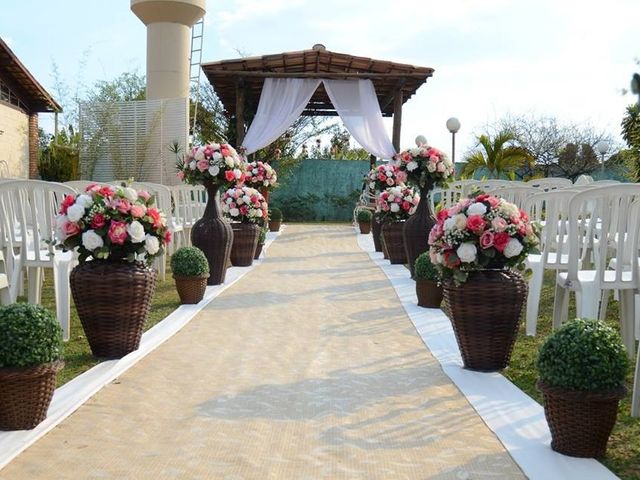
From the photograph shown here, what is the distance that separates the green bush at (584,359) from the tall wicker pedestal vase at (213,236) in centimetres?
475

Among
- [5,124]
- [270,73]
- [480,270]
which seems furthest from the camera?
[5,124]

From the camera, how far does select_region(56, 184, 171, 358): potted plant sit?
4.25 meters

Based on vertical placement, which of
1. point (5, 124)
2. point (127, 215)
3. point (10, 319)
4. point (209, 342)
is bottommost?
point (209, 342)

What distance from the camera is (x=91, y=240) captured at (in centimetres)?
420

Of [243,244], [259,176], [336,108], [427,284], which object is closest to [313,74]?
[336,108]

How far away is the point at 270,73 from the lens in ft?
45.4

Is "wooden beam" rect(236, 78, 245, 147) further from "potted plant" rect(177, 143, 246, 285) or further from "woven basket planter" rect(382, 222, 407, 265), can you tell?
"potted plant" rect(177, 143, 246, 285)

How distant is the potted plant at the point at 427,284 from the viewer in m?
6.04

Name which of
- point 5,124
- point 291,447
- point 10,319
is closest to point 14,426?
point 10,319

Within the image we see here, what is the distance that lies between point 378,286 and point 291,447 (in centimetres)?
476

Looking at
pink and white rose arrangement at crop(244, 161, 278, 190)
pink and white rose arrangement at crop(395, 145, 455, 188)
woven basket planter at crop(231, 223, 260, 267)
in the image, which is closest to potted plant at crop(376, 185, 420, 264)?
woven basket planter at crop(231, 223, 260, 267)

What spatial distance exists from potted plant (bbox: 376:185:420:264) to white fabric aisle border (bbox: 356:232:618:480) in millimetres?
3789

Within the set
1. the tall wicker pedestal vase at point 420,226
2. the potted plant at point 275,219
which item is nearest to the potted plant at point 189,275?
the tall wicker pedestal vase at point 420,226

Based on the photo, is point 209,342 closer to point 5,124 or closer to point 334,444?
point 334,444
